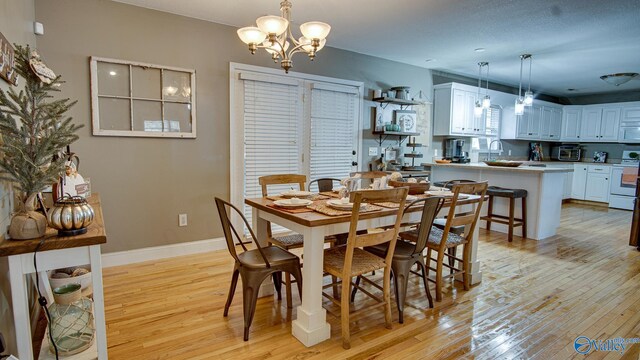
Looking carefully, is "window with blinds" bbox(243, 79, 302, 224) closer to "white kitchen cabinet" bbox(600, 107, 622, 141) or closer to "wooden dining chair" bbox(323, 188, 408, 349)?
"wooden dining chair" bbox(323, 188, 408, 349)

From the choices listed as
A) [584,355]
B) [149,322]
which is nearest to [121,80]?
[149,322]

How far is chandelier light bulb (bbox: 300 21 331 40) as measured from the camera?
218 centimetres

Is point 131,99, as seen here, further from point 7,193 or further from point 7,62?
point 7,193

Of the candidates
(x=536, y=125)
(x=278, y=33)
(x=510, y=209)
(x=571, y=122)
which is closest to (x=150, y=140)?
(x=278, y=33)

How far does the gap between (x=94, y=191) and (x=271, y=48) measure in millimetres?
2149

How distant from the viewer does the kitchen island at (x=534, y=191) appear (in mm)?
4371

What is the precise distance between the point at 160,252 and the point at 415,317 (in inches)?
101

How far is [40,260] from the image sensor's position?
52.9 inches

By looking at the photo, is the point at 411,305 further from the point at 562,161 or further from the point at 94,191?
the point at 562,161

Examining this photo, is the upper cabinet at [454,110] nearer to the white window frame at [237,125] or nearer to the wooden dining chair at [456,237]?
the white window frame at [237,125]

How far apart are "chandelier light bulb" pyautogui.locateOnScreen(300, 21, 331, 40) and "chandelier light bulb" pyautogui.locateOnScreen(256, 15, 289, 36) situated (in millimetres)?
130

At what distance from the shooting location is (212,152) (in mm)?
3691

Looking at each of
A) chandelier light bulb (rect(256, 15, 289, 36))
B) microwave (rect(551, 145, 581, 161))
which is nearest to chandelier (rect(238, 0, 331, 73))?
chandelier light bulb (rect(256, 15, 289, 36))

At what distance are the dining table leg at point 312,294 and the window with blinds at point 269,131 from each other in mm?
2087
